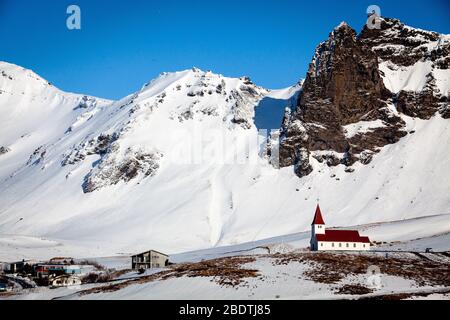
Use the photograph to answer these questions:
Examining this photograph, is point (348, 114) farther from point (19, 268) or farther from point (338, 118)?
point (19, 268)

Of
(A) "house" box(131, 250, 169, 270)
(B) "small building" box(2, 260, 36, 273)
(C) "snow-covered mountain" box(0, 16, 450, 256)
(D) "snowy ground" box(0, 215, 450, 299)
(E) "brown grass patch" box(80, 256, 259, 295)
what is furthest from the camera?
(C) "snow-covered mountain" box(0, 16, 450, 256)

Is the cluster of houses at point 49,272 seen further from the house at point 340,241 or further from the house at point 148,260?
the house at point 340,241

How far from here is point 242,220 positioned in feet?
552

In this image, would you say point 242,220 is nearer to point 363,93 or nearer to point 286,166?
point 286,166

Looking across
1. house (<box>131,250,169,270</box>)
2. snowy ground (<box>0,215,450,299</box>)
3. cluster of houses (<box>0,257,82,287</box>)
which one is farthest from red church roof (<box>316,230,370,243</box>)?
cluster of houses (<box>0,257,82,287</box>)

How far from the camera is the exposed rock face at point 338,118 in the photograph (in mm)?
184750

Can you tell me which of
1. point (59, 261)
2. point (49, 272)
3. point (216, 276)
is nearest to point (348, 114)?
point (59, 261)

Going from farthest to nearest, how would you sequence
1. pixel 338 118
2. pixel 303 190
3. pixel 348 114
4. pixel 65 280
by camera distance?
1. pixel 348 114
2. pixel 338 118
3. pixel 303 190
4. pixel 65 280

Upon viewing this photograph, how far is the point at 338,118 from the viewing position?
190000 millimetres

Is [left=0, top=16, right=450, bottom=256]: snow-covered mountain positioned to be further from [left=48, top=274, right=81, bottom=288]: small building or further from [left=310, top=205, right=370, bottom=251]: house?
[left=310, top=205, right=370, bottom=251]: house

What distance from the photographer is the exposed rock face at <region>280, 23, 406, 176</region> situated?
18475 centimetres

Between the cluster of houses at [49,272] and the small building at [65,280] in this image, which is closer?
the small building at [65,280]

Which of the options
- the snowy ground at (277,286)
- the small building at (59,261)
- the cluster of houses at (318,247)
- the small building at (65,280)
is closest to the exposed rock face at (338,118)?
the small building at (59,261)
